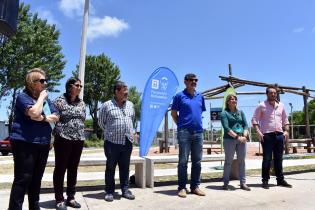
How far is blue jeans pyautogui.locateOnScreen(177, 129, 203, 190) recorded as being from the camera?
6.26m

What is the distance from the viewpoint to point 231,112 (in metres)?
7.02

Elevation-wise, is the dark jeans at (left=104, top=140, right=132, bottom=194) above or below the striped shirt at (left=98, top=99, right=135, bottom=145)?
below

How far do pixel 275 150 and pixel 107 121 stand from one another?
3.47 meters

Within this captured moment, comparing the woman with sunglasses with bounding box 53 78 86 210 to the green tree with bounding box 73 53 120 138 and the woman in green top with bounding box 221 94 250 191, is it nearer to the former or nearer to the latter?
the woman in green top with bounding box 221 94 250 191

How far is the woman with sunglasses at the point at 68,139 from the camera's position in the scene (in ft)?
16.8

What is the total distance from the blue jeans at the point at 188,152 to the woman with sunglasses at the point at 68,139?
180 cm

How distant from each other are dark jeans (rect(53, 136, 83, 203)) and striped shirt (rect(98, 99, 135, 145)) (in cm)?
67

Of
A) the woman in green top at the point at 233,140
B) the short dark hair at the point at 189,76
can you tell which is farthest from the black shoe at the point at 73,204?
the woman in green top at the point at 233,140

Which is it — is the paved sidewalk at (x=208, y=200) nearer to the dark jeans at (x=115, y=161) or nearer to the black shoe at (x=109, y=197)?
the black shoe at (x=109, y=197)

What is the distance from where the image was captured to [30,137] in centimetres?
419

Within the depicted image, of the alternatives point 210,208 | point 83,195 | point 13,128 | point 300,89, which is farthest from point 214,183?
point 300,89

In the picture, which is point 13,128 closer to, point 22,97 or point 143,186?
point 22,97

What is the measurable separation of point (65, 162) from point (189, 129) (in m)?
2.18

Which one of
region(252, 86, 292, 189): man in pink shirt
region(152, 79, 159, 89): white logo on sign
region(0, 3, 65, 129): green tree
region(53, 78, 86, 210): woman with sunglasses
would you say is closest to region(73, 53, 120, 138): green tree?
region(0, 3, 65, 129): green tree
